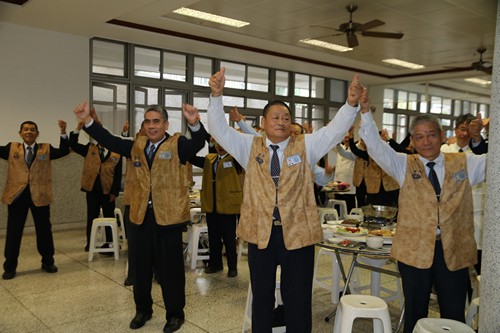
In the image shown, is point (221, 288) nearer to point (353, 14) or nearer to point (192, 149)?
point (192, 149)

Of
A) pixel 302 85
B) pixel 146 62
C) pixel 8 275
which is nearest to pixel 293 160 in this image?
pixel 8 275

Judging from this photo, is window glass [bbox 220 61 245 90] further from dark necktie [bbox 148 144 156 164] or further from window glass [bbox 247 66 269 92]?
dark necktie [bbox 148 144 156 164]

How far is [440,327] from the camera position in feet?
6.95

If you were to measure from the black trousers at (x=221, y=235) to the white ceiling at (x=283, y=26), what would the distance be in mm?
3151

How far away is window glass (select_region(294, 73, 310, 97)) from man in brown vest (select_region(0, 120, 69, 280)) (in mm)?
7840

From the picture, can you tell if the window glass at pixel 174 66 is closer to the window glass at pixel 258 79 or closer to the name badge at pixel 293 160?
the window glass at pixel 258 79

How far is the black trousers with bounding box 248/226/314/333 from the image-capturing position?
101 inches

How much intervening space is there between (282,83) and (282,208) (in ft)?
30.8

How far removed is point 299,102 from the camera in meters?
12.0

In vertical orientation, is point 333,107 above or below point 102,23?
below

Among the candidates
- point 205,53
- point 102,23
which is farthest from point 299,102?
point 102,23

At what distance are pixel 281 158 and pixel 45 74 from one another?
646cm

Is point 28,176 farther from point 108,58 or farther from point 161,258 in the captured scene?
point 108,58

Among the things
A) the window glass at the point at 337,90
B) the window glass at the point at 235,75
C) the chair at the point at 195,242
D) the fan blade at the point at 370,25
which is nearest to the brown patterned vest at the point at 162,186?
the chair at the point at 195,242
